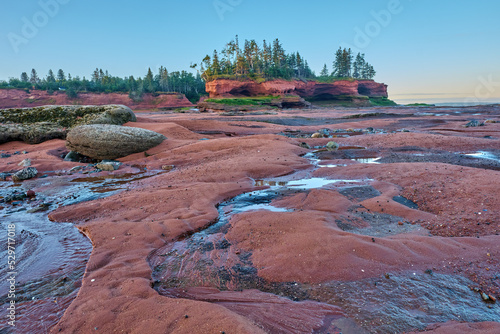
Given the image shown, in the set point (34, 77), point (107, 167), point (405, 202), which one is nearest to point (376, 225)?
point (405, 202)

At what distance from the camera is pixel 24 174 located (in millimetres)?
8609

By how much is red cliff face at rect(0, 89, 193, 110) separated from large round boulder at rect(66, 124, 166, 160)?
59.9 metres

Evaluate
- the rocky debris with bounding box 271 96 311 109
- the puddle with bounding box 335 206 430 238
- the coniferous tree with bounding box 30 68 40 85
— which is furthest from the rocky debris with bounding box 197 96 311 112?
the coniferous tree with bounding box 30 68 40 85

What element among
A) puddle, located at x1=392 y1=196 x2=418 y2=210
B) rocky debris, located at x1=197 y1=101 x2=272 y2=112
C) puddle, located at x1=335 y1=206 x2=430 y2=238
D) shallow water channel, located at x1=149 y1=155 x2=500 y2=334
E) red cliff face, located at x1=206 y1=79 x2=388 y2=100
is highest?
red cliff face, located at x1=206 y1=79 x2=388 y2=100

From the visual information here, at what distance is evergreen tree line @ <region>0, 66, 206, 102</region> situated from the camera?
6994cm

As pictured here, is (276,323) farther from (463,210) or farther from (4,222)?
(4,222)

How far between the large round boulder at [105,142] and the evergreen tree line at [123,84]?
64.1 metres

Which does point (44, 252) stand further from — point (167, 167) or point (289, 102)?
point (289, 102)

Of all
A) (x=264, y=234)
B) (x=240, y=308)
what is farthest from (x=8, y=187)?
(x=240, y=308)

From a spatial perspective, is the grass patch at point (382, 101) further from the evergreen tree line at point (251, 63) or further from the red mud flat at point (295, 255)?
the red mud flat at point (295, 255)

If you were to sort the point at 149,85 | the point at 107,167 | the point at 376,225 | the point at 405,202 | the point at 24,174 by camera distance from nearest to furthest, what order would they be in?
the point at 376,225 < the point at 405,202 < the point at 24,174 < the point at 107,167 < the point at 149,85

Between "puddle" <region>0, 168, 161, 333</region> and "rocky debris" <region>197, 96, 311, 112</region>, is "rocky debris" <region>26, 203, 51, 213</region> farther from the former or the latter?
"rocky debris" <region>197, 96, 311, 112</region>

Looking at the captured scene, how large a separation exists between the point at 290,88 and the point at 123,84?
50.6m

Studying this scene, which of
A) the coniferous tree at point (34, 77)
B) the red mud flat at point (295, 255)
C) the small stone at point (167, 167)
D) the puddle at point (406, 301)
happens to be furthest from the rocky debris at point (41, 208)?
the coniferous tree at point (34, 77)
